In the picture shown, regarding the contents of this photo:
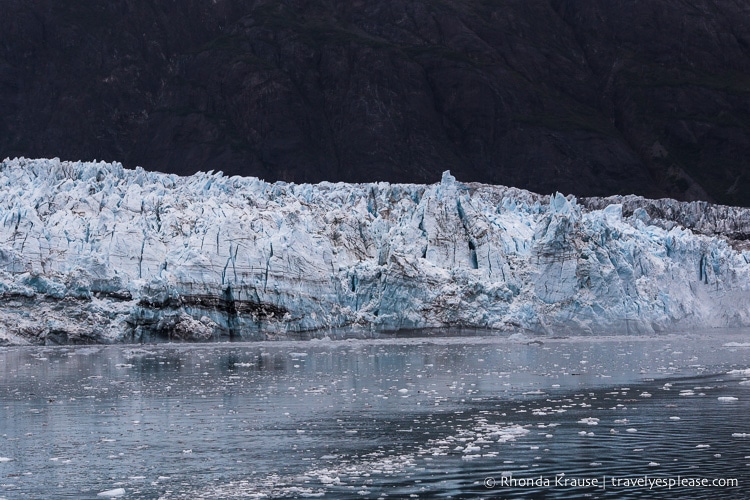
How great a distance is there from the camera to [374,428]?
14430mm

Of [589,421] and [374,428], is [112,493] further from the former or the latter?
[589,421]

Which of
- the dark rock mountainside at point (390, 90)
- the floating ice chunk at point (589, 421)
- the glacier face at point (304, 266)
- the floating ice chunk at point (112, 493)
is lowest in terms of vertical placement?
the floating ice chunk at point (112, 493)

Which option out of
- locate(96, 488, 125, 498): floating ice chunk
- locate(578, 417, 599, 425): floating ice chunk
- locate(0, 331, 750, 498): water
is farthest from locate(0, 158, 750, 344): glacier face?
locate(96, 488, 125, 498): floating ice chunk

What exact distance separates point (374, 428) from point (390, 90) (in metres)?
78.8

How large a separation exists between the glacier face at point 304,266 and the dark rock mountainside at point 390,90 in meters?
44.8

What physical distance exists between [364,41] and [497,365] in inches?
2888

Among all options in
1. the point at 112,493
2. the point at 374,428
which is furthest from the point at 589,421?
the point at 112,493

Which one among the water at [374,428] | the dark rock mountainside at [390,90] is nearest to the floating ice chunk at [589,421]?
the water at [374,428]

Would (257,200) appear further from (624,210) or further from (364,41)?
(364,41)

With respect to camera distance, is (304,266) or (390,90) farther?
(390,90)

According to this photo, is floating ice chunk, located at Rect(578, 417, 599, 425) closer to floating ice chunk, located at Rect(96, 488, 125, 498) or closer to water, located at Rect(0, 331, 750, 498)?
water, located at Rect(0, 331, 750, 498)

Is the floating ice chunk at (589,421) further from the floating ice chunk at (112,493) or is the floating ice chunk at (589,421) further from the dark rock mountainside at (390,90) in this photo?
the dark rock mountainside at (390,90)

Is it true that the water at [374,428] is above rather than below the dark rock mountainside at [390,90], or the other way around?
below

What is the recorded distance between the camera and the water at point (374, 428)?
11008mm
